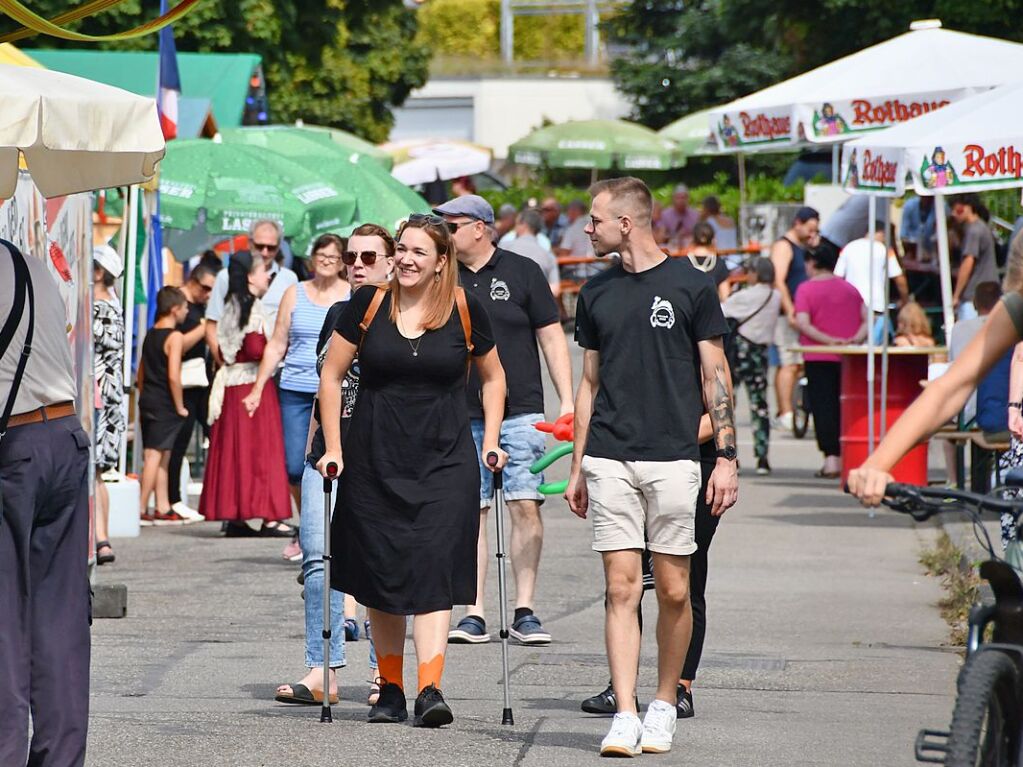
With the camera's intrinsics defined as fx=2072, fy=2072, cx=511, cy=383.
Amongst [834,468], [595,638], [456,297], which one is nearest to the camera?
[456,297]

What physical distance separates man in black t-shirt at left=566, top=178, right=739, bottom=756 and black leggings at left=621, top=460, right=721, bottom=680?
0.25 metres

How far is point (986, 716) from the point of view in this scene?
449 cm

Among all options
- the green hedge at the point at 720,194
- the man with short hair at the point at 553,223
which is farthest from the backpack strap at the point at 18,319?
the green hedge at the point at 720,194

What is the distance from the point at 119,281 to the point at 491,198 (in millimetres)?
29494

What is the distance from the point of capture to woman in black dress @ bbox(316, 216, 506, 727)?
24.7 ft

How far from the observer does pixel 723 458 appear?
7262 mm

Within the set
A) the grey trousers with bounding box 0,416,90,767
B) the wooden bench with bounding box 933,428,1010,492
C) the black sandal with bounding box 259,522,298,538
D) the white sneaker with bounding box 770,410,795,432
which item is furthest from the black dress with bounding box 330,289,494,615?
the white sneaker with bounding box 770,410,795,432

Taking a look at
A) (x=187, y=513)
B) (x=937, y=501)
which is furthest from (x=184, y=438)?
(x=937, y=501)

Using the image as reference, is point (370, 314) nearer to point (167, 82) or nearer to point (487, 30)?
point (167, 82)

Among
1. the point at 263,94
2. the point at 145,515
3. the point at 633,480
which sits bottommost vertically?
the point at 145,515

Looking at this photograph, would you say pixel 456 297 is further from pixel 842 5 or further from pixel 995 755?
pixel 842 5

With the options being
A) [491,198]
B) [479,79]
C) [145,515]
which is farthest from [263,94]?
[479,79]

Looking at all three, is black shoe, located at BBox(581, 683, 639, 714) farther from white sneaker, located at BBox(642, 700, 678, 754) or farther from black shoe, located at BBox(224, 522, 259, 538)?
black shoe, located at BBox(224, 522, 259, 538)

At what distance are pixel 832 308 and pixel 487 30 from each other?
69.2m
